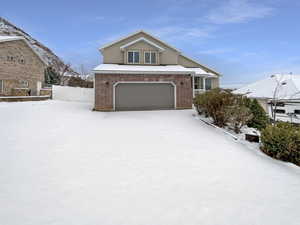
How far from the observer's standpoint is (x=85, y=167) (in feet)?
16.9

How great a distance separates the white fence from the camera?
2248cm

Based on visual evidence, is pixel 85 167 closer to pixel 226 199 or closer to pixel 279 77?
pixel 226 199

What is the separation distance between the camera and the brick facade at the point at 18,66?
20578mm

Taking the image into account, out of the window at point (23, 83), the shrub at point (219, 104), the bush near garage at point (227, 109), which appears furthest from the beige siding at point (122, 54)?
the window at point (23, 83)

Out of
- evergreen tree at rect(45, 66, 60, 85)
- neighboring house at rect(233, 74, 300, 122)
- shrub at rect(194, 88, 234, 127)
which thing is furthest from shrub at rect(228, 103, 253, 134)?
evergreen tree at rect(45, 66, 60, 85)

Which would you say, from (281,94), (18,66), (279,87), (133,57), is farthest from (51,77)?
(281,94)

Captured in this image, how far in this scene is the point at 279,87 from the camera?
57.4 feet

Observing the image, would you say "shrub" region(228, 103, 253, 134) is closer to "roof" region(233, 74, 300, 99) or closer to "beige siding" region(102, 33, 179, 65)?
"roof" region(233, 74, 300, 99)

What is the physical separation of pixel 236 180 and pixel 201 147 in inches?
99.8

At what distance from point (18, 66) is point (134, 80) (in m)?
15.4

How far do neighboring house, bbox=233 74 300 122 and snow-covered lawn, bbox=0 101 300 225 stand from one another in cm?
707

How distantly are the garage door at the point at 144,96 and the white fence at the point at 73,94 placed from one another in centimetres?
804

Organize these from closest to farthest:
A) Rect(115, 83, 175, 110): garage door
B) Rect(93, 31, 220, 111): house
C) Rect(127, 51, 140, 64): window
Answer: Rect(93, 31, 220, 111): house
Rect(115, 83, 175, 110): garage door
Rect(127, 51, 140, 64): window

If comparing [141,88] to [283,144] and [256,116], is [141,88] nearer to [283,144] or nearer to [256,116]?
[256,116]
